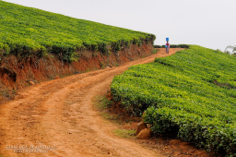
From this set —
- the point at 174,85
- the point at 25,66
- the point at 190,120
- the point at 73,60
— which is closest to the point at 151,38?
the point at 73,60

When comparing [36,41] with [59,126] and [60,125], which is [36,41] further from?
[59,126]

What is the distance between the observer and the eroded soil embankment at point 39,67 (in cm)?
1382

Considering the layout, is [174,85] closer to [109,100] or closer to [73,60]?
[109,100]

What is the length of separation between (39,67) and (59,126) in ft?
30.3

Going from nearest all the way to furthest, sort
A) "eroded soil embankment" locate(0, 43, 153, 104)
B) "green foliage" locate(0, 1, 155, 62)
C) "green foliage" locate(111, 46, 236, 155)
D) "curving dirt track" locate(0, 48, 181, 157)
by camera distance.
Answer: "green foliage" locate(111, 46, 236, 155) → "curving dirt track" locate(0, 48, 181, 157) → "eroded soil embankment" locate(0, 43, 153, 104) → "green foliage" locate(0, 1, 155, 62)

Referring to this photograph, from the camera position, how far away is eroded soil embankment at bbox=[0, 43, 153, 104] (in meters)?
13.8

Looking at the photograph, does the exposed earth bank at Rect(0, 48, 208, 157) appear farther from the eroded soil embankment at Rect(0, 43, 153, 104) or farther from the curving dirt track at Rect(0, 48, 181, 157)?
the eroded soil embankment at Rect(0, 43, 153, 104)

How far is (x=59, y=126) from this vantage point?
9.45 metres

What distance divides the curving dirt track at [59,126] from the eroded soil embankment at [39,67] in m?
0.73

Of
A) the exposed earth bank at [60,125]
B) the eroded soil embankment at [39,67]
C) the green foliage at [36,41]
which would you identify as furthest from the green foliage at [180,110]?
the green foliage at [36,41]

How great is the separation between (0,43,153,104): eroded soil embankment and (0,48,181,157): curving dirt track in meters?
0.73

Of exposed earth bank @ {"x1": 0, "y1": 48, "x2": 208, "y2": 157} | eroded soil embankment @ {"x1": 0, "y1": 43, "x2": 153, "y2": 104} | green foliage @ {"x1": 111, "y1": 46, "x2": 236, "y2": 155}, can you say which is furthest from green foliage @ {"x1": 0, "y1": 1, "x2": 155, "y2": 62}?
green foliage @ {"x1": 111, "y1": 46, "x2": 236, "y2": 155}

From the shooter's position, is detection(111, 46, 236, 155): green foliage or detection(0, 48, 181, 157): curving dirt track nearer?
detection(111, 46, 236, 155): green foliage

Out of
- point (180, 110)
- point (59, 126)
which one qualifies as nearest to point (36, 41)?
point (59, 126)
